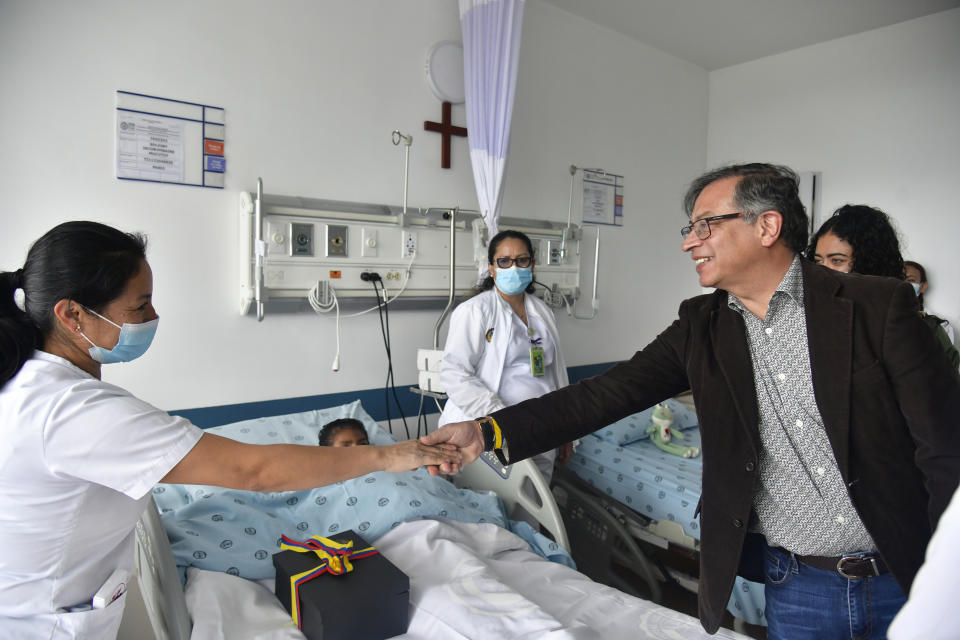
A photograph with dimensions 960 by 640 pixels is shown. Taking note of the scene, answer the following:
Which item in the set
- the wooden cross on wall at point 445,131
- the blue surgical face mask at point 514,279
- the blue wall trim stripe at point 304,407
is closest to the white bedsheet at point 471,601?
the blue wall trim stripe at point 304,407

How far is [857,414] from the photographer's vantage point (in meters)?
1.25

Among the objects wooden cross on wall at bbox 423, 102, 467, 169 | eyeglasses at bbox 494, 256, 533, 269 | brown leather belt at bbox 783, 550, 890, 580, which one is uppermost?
wooden cross on wall at bbox 423, 102, 467, 169

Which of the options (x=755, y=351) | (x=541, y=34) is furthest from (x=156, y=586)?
(x=541, y=34)

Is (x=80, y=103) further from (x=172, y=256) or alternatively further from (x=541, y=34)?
(x=541, y=34)

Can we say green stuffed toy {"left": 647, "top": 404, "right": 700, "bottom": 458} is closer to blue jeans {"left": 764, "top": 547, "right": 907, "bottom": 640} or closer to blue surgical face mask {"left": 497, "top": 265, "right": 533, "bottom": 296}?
blue surgical face mask {"left": 497, "top": 265, "right": 533, "bottom": 296}

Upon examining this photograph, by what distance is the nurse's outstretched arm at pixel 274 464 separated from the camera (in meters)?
1.22

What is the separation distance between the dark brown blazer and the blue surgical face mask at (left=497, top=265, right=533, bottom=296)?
137 cm

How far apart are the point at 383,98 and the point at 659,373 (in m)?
2.21

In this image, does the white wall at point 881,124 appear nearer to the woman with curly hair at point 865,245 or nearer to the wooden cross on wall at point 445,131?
the woman with curly hair at point 865,245

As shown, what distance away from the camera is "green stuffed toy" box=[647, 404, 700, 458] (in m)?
3.39

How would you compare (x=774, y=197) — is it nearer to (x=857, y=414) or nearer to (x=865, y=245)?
(x=857, y=414)

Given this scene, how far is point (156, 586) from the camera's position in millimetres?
1628

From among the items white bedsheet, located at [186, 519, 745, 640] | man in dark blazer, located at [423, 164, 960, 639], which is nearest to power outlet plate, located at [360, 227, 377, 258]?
white bedsheet, located at [186, 519, 745, 640]

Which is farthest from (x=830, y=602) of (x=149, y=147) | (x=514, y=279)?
(x=149, y=147)
